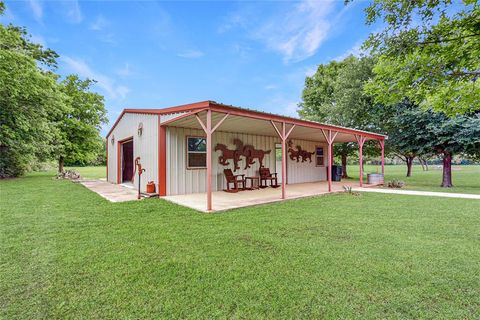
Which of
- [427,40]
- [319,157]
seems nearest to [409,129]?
[319,157]

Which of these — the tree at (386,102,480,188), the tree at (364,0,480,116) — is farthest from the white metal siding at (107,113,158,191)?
the tree at (386,102,480,188)

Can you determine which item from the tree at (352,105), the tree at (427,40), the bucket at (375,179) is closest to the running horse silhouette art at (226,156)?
the tree at (427,40)

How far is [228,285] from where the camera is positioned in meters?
2.20

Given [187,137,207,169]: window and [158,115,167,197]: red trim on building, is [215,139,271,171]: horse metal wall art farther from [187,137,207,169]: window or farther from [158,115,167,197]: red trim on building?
[158,115,167,197]: red trim on building

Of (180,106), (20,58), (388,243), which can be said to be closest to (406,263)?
(388,243)

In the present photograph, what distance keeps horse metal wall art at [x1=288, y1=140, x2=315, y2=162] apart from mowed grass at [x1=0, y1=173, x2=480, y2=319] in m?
6.83

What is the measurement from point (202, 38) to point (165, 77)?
430 inches

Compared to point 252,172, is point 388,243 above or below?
below

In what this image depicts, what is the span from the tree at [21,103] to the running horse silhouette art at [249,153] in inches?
410

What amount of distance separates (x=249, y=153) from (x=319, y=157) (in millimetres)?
5833

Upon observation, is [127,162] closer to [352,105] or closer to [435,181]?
[352,105]

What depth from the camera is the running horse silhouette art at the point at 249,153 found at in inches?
361

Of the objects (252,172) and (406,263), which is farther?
(252,172)

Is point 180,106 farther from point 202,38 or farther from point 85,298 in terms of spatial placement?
point 202,38
